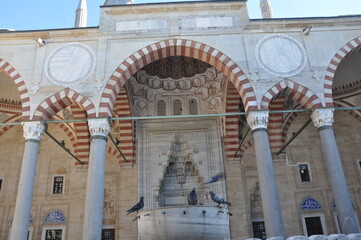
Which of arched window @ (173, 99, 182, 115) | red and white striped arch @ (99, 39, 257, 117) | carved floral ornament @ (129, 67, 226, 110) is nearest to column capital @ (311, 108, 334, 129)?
red and white striped arch @ (99, 39, 257, 117)

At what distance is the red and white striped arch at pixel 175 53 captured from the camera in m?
7.83

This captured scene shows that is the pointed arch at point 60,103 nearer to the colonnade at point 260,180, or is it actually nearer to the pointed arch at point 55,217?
the colonnade at point 260,180

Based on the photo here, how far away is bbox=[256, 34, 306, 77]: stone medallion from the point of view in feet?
26.7

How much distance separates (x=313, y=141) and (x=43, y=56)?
27.7 feet

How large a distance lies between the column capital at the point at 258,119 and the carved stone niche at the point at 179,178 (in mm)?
3231

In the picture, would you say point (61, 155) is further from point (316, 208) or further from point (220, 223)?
point (316, 208)

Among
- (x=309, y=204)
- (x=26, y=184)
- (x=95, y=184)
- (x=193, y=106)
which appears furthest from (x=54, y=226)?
(x=309, y=204)

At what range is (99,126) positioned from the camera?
7.50 metres

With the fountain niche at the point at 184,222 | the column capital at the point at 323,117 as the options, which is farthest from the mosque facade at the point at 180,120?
the fountain niche at the point at 184,222

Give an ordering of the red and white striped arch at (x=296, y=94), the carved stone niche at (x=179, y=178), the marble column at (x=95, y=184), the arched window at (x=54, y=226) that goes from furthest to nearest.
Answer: the carved stone niche at (x=179, y=178) → the arched window at (x=54, y=226) → the red and white striped arch at (x=296, y=94) → the marble column at (x=95, y=184)

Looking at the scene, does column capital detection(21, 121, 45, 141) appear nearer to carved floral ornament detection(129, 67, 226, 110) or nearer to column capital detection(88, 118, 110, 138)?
column capital detection(88, 118, 110, 138)

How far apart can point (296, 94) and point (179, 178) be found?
426cm

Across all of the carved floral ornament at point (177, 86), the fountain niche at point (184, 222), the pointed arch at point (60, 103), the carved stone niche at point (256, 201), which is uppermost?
Result: the carved floral ornament at point (177, 86)

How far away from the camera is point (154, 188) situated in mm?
10039
